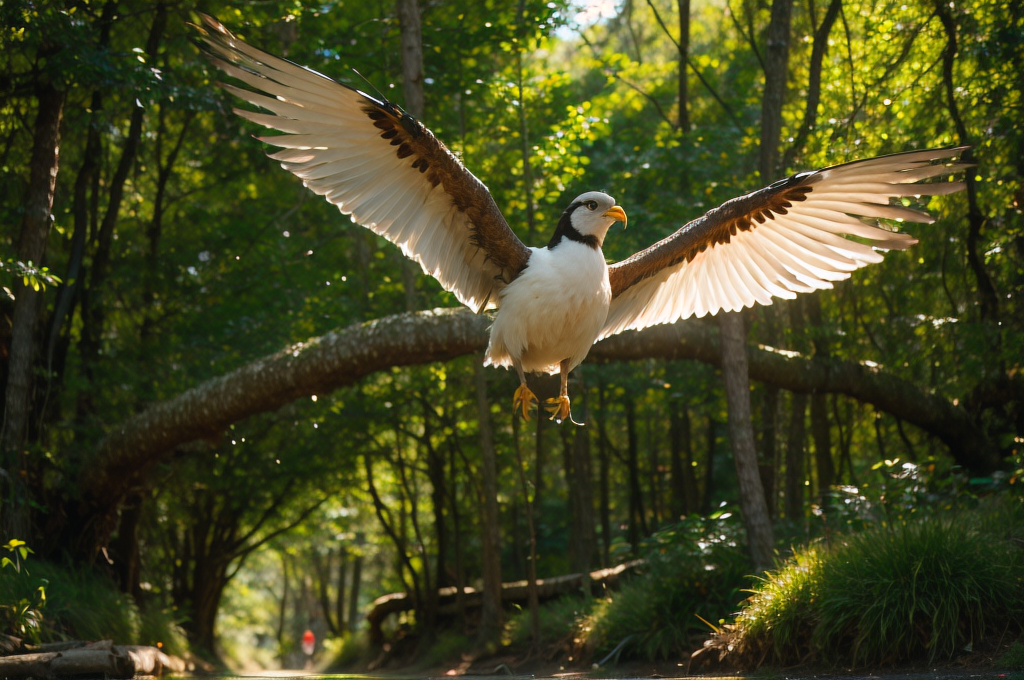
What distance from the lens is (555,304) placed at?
230 inches

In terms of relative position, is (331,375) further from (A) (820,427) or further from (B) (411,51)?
(A) (820,427)

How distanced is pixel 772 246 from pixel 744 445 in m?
A: 1.85

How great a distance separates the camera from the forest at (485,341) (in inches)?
284

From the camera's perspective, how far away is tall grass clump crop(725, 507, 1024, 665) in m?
5.39

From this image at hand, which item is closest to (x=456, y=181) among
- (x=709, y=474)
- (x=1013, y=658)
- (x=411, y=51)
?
(x=411, y=51)

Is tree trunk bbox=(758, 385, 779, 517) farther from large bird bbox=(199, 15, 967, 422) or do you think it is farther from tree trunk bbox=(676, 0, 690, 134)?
tree trunk bbox=(676, 0, 690, 134)

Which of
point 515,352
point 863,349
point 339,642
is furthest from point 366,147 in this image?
point 339,642

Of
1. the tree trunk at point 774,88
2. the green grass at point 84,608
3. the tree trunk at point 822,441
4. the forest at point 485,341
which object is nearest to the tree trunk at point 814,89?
the forest at point 485,341

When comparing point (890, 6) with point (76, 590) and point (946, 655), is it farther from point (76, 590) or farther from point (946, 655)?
point (76, 590)

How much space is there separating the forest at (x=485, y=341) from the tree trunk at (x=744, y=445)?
0.10 feet

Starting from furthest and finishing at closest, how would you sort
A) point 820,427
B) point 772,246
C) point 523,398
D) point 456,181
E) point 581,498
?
point 581,498
point 820,427
point 772,246
point 523,398
point 456,181

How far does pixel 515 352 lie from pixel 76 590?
5.19 metres

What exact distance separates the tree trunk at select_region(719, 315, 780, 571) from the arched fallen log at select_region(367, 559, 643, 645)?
2.83m

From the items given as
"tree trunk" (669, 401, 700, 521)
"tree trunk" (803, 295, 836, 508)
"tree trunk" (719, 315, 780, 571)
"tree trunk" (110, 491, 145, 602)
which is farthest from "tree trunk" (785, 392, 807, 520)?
"tree trunk" (110, 491, 145, 602)
